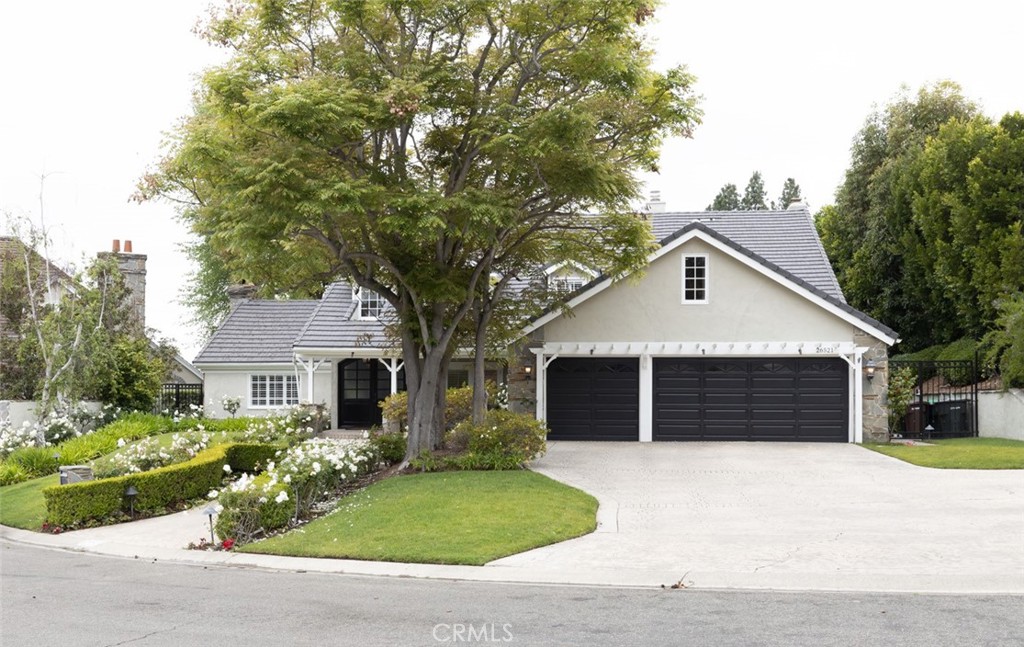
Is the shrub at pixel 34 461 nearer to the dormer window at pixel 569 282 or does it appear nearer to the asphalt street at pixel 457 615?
the asphalt street at pixel 457 615

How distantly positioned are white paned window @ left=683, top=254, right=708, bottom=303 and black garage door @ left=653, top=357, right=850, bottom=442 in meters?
1.59

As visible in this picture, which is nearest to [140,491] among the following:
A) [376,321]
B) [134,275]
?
[376,321]

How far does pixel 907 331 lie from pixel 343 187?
101 feet

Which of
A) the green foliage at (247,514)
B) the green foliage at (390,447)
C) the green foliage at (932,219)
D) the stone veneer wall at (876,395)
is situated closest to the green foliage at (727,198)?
the green foliage at (932,219)

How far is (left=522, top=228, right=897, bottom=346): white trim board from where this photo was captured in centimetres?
2491

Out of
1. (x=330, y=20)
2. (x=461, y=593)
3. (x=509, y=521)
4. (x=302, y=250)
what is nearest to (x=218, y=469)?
(x=302, y=250)

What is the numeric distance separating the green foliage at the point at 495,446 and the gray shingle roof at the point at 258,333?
1375 cm

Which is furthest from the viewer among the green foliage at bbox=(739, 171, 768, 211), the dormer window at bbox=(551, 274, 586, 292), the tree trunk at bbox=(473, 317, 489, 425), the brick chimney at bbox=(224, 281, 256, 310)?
the green foliage at bbox=(739, 171, 768, 211)

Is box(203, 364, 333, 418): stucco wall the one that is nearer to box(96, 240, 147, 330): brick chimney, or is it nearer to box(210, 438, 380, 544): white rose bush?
box(96, 240, 147, 330): brick chimney

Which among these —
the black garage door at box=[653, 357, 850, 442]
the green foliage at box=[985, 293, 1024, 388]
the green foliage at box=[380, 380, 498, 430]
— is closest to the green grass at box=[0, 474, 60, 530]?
the green foliage at box=[380, 380, 498, 430]

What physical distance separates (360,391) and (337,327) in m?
2.48

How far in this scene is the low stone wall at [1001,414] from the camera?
2542cm

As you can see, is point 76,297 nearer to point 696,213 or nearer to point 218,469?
point 218,469

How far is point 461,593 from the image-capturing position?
34.1 feet
